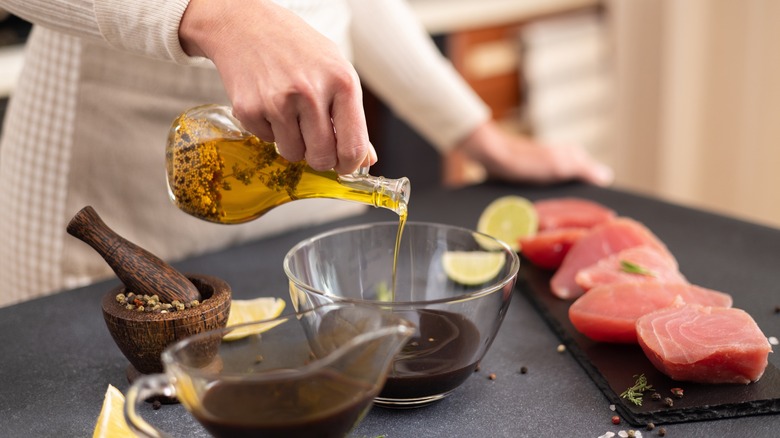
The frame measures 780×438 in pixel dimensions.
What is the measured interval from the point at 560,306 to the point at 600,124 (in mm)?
2758

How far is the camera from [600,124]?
3.84 metres

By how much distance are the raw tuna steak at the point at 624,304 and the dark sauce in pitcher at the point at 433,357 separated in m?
0.22

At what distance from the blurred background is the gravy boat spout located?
7.42 feet

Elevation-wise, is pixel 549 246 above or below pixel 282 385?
below

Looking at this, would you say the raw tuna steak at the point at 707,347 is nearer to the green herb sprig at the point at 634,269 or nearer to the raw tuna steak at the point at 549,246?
the green herb sprig at the point at 634,269

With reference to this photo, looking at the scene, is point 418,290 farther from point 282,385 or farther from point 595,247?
point 282,385

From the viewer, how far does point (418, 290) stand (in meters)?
1.18

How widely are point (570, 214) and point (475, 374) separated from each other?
20.9 inches

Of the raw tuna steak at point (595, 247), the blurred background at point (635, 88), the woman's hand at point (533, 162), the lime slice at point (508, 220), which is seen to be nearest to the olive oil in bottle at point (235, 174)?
the raw tuna steak at point (595, 247)

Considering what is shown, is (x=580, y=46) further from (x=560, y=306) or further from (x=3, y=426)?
(x=3, y=426)

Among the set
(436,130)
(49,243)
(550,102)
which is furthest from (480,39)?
(49,243)

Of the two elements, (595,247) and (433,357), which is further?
(595,247)

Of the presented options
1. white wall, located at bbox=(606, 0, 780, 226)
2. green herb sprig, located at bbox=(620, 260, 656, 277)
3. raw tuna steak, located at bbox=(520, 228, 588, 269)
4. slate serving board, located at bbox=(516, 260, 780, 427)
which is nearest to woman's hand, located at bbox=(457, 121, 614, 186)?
raw tuna steak, located at bbox=(520, 228, 588, 269)

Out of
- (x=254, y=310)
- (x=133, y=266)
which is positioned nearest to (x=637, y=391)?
(x=254, y=310)
